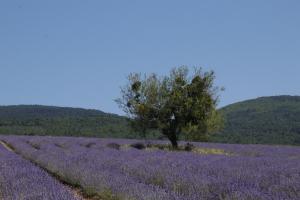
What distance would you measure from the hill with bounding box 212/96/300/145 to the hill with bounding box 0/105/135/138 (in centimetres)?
1129

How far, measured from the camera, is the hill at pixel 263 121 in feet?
145

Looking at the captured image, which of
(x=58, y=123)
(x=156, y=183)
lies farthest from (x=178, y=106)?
(x=58, y=123)

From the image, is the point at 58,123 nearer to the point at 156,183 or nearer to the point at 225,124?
the point at 225,124

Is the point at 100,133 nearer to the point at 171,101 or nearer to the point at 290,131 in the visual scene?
the point at 290,131

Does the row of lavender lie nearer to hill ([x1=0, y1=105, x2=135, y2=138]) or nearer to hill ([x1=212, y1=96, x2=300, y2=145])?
hill ([x1=0, y1=105, x2=135, y2=138])

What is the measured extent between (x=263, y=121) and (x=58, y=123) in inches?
1029

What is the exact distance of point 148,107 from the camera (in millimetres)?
23219

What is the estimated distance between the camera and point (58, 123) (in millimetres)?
63188

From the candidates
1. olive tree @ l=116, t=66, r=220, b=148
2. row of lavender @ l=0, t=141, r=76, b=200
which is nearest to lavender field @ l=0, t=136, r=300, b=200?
row of lavender @ l=0, t=141, r=76, b=200

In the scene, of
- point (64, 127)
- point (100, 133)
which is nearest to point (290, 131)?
point (100, 133)

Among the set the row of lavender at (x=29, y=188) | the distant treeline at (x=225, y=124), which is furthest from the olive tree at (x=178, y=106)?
the row of lavender at (x=29, y=188)

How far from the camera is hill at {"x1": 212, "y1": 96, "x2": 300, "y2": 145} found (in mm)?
44094

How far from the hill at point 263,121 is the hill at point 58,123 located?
37.0ft

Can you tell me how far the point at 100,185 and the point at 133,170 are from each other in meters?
2.35
